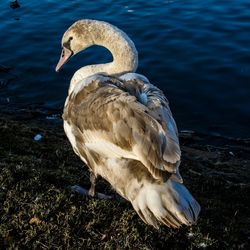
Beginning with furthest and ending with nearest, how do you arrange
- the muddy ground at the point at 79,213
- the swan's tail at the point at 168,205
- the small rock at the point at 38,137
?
the small rock at the point at 38,137, the muddy ground at the point at 79,213, the swan's tail at the point at 168,205

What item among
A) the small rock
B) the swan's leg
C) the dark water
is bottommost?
the dark water

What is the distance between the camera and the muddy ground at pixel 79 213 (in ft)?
18.4

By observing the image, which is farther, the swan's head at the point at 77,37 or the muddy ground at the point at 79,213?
the swan's head at the point at 77,37

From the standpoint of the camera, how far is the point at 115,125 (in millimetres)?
5289

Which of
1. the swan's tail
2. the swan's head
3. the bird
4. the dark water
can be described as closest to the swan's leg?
the bird

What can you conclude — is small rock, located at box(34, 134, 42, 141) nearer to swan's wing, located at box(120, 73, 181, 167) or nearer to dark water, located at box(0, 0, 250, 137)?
dark water, located at box(0, 0, 250, 137)

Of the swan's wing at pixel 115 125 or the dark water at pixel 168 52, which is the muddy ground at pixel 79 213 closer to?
the swan's wing at pixel 115 125

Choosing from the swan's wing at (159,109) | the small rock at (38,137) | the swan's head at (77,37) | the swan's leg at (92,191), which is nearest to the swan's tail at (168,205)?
the swan's wing at (159,109)

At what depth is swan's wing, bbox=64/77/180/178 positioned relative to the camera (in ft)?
16.1

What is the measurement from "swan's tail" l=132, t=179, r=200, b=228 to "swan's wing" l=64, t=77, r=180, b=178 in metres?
0.25

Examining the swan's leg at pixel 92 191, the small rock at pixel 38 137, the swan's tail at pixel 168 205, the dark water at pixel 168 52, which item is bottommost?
the dark water at pixel 168 52

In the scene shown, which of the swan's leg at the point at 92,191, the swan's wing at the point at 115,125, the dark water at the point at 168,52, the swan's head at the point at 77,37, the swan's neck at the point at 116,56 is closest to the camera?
the swan's wing at the point at 115,125

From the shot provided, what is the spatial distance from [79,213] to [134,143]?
1.44 metres

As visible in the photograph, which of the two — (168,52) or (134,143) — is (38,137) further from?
(168,52)
